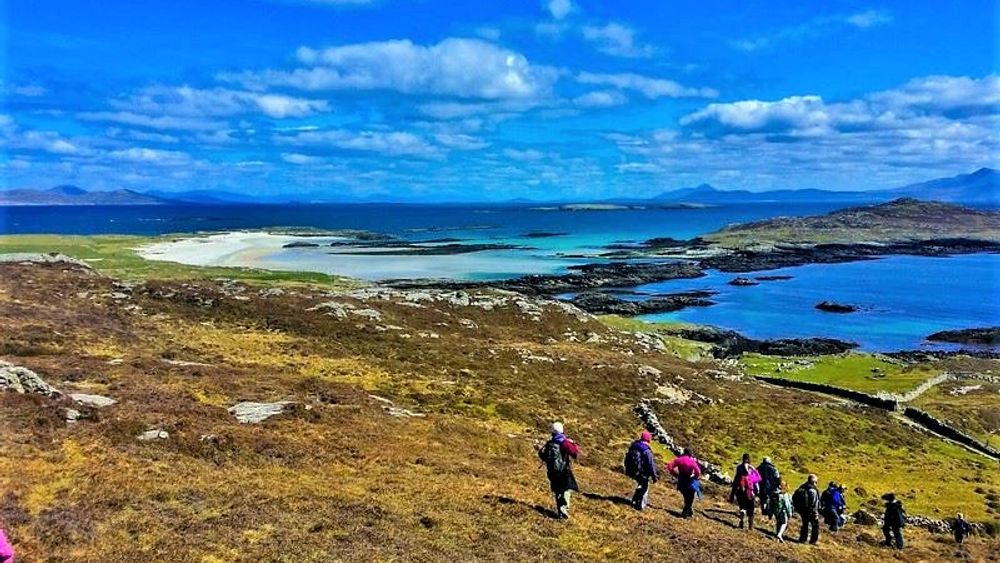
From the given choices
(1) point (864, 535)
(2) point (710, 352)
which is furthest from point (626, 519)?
(2) point (710, 352)

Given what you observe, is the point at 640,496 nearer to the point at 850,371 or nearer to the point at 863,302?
the point at 850,371

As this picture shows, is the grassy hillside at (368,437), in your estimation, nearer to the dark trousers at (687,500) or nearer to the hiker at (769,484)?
the dark trousers at (687,500)

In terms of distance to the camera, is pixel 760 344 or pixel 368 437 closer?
pixel 368 437

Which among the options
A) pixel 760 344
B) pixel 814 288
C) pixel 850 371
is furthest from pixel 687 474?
pixel 814 288

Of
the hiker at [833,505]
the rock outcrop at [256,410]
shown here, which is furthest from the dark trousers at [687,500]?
the rock outcrop at [256,410]

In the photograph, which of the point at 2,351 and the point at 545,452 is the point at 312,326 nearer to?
the point at 2,351

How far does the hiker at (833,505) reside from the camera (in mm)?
24156

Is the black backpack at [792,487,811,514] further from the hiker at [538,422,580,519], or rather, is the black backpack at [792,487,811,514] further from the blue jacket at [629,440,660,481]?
the hiker at [538,422,580,519]

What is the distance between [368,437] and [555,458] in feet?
34.5

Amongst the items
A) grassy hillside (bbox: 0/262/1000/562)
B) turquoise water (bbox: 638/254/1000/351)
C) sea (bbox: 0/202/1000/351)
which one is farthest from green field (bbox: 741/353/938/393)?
turquoise water (bbox: 638/254/1000/351)

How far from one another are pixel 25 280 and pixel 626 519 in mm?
57660

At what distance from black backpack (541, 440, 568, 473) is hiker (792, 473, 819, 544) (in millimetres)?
8039

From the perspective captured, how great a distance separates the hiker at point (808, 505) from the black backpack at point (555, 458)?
8.04m

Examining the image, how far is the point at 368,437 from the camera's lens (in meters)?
27.1
